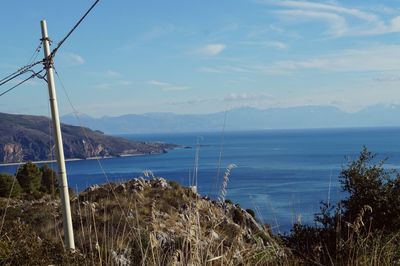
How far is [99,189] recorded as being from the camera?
17312mm

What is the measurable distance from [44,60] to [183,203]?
8.71 metres

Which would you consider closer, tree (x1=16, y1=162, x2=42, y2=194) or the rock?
the rock

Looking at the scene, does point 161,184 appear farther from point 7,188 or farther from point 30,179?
point 30,179

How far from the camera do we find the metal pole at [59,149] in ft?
21.3

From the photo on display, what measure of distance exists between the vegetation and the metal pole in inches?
9.0

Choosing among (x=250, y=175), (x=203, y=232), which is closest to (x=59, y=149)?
(x=203, y=232)

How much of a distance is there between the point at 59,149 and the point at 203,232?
3272mm

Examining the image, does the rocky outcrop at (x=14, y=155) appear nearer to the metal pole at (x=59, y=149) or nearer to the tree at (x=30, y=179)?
the metal pole at (x=59, y=149)

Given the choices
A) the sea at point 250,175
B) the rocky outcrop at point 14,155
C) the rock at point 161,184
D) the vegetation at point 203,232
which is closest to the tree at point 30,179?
the sea at point 250,175

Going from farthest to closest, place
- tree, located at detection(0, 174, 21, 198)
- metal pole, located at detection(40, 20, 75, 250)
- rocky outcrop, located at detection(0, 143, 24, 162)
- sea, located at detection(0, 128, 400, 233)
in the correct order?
tree, located at detection(0, 174, 21, 198), metal pole, located at detection(40, 20, 75, 250), rocky outcrop, located at detection(0, 143, 24, 162), sea, located at detection(0, 128, 400, 233)

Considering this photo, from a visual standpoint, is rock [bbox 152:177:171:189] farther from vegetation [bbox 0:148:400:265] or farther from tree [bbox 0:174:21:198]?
tree [bbox 0:174:21:198]

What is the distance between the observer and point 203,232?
160 inches

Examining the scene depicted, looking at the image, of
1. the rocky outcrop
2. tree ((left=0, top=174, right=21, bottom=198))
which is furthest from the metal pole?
tree ((left=0, top=174, right=21, bottom=198))

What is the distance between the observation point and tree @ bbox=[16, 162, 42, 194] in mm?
30250
